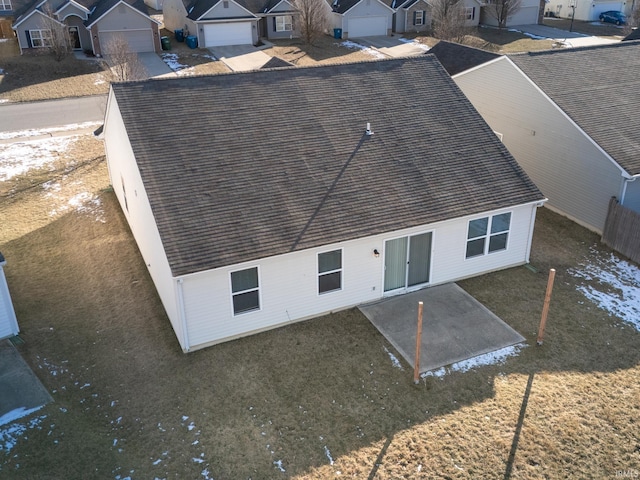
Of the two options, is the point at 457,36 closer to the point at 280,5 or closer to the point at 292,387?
the point at 280,5

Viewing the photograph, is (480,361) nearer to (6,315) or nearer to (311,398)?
(311,398)

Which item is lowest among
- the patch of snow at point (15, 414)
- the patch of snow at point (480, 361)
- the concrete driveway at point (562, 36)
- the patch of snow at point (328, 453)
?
the patch of snow at point (480, 361)

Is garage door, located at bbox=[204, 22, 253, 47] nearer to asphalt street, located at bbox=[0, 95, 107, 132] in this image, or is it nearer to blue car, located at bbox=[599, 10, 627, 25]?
asphalt street, located at bbox=[0, 95, 107, 132]

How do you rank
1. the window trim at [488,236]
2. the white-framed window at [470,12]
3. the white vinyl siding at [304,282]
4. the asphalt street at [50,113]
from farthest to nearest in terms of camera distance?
the white-framed window at [470,12] → the asphalt street at [50,113] → the window trim at [488,236] → the white vinyl siding at [304,282]

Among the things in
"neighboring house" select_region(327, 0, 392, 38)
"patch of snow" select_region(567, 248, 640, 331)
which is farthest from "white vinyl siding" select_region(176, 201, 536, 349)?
"neighboring house" select_region(327, 0, 392, 38)

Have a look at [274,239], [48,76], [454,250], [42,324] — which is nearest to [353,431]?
[274,239]

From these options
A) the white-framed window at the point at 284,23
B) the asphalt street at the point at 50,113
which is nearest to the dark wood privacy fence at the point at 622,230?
the asphalt street at the point at 50,113

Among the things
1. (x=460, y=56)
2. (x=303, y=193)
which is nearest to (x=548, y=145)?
(x=460, y=56)

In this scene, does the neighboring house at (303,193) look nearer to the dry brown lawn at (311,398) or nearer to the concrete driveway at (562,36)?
the dry brown lawn at (311,398)
